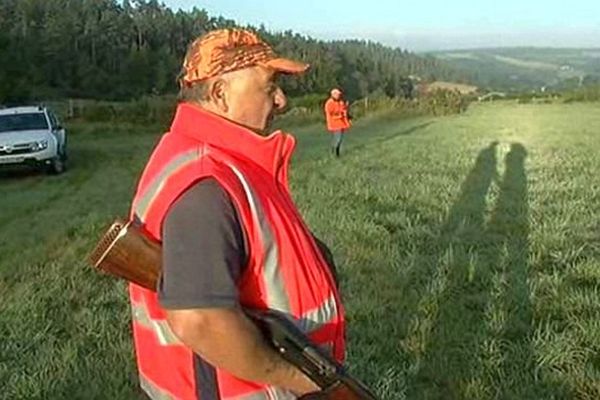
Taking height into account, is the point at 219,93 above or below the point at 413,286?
above

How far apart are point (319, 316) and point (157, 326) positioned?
1.27 ft

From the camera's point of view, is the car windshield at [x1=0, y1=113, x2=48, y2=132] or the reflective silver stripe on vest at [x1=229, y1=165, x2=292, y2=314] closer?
the reflective silver stripe on vest at [x1=229, y1=165, x2=292, y2=314]

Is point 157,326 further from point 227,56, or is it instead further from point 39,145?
point 39,145

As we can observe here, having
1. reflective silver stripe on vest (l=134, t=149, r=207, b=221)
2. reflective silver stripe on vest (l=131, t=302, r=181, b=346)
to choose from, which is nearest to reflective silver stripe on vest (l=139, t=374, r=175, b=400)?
reflective silver stripe on vest (l=131, t=302, r=181, b=346)

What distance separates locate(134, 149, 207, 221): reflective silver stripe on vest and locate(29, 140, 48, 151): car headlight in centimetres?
1808

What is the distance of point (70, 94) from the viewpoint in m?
80.5

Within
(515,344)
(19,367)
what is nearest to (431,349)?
(515,344)

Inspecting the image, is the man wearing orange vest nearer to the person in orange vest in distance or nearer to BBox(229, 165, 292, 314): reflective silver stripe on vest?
BBox(229, 165, 292, 314): reflective silver stripe on vest

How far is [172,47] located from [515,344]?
101113 millimetres

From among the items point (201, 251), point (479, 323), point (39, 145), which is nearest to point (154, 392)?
point (201, 251)

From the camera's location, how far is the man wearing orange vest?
6.56 ft

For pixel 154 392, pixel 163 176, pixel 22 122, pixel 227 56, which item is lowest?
pixel 22 122

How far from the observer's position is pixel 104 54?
91375 mm

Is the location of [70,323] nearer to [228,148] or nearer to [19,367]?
[19,367]
